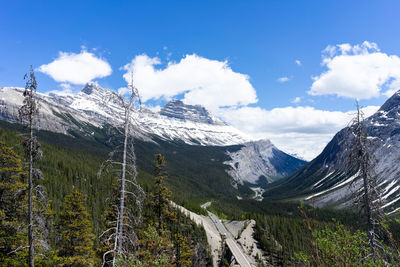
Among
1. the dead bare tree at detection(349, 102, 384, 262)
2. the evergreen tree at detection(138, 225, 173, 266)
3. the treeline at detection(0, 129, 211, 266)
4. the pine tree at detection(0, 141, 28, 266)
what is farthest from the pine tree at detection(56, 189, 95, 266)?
the dead bare tree at detection(349, 102, 384, 262)

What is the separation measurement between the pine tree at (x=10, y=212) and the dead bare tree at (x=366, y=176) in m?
27.3

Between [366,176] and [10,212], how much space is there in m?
30.4

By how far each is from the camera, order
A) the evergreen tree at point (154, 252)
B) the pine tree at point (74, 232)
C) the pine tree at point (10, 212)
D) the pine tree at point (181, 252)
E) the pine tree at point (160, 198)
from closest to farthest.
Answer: the evergreen tree at point (154, 252), the pine tree at point (10, 212), the pine tree at point (74, 232), the pine tree at point (160, 198), the pine tree at point (181, 252)

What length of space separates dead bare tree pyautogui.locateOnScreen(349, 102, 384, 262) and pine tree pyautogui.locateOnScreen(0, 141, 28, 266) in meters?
27.3

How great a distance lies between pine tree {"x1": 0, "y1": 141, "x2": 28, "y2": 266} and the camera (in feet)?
73.6

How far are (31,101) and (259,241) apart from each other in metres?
71.9

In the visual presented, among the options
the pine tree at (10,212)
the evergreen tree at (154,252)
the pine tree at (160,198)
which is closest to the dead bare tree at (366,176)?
the evergreen tree at (154,252)

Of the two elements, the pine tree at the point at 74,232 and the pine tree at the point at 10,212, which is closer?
the pine tree at the point at 10,212

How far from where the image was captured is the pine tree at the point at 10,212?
883 inches

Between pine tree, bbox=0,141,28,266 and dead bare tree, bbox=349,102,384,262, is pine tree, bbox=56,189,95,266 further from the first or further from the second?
dead bare tree, bbox=349,102,384,262

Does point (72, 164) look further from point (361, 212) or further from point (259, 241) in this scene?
point (361, 212)

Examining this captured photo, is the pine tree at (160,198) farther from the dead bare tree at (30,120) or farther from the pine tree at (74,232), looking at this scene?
the dead bare tree at (30,120)

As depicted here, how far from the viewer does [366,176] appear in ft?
53.7

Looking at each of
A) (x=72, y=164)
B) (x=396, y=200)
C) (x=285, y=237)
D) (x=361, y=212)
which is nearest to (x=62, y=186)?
(x=72, y=164)
